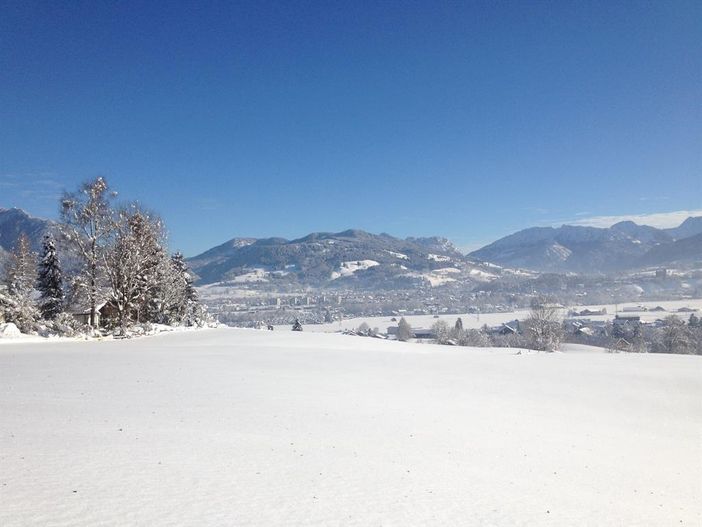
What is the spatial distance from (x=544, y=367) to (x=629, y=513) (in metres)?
14.7

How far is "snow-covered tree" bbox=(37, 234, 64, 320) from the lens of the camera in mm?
36875

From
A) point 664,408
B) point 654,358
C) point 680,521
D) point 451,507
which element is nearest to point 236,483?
point 451,507

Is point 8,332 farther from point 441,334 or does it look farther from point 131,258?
point 441,334

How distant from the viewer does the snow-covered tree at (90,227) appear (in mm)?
27359

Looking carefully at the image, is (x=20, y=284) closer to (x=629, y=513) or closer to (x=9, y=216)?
(x=629, y=513)

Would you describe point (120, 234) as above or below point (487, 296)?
above

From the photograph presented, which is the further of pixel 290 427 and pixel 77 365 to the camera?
pixel 77 365

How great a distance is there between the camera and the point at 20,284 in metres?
37.9

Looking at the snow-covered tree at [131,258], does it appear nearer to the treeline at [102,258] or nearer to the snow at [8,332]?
the treeline at [102,258]

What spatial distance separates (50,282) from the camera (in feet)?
123

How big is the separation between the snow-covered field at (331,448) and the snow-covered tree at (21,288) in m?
16.4

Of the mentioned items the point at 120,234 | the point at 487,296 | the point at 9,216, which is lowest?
the point at 487,296

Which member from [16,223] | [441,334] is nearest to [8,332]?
[441,334]

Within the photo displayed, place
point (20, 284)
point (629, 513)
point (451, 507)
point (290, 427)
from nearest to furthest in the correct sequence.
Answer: point (451, 507) → point (629, 513) → point (290, 427) → point (20, 284)
